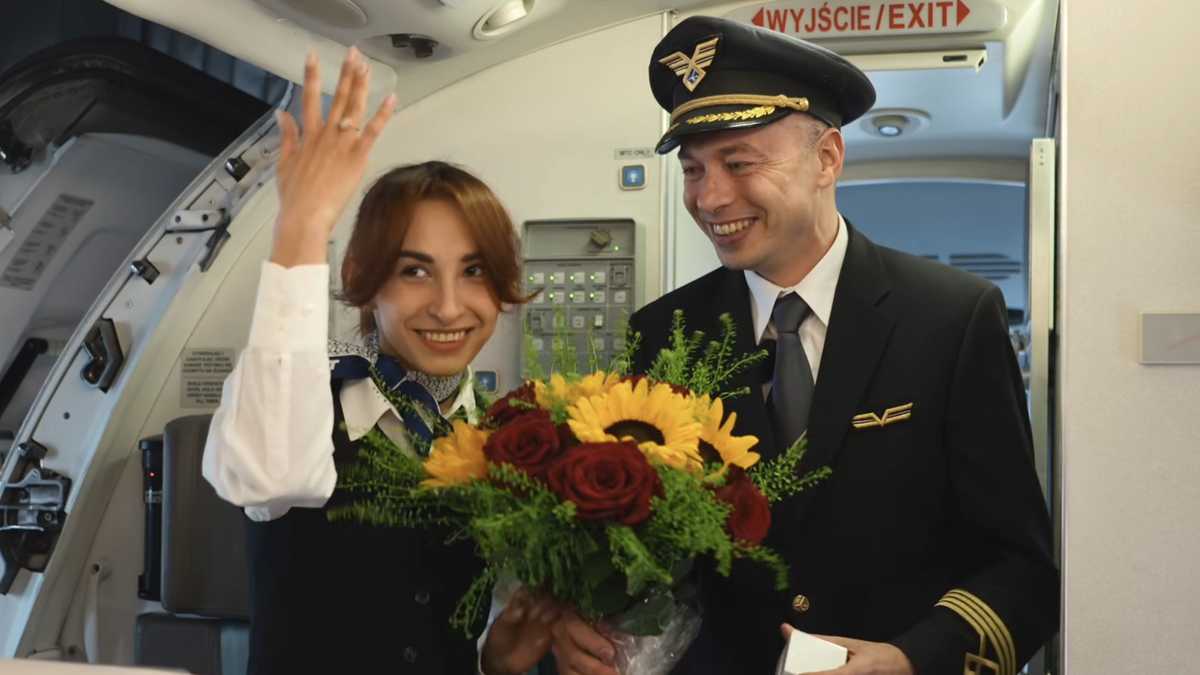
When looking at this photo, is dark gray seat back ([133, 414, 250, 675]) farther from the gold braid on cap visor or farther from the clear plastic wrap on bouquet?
the clear plastic wrap on bouquet

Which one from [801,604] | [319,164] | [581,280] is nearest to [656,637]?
[801,604]

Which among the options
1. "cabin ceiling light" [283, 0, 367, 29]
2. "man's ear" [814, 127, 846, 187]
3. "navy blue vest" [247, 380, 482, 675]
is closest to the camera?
"navy blue vest" [247, 380, 482, 675]

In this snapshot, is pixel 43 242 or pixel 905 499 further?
pixel 43 242

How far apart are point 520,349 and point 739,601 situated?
69.7 inches

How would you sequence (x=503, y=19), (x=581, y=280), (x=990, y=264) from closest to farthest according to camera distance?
(x=503, y=19)
(x=581, y=280)
(x=990, y=264)

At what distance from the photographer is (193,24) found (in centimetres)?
317

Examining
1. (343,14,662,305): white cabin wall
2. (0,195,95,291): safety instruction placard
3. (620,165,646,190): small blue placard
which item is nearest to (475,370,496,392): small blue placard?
(343,14,662,305): white cabin wall

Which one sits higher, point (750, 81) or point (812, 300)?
point (750, 81)

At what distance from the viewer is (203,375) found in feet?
13.3

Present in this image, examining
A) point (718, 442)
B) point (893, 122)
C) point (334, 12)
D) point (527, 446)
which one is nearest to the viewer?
point (527, 446)

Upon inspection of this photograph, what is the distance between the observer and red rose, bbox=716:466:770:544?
1.55m

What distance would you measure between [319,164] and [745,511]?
0.71 m

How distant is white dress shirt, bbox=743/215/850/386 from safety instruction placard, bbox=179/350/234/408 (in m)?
2.31

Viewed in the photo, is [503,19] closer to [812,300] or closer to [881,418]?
[812,300]
